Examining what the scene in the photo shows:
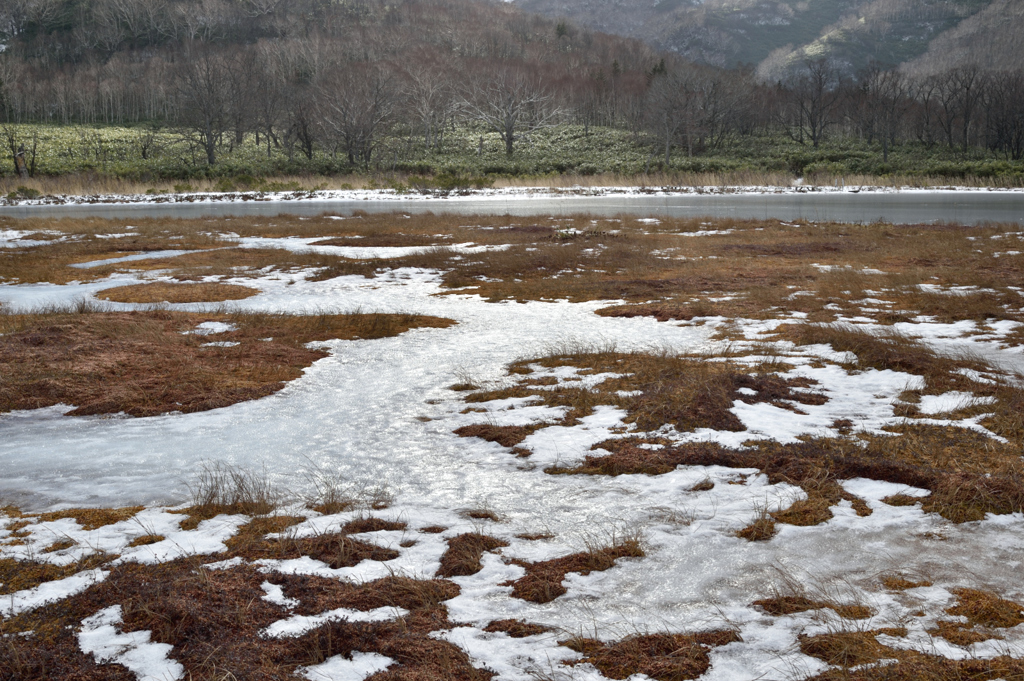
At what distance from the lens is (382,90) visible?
82500 mm

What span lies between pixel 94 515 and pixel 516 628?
3.49 metres

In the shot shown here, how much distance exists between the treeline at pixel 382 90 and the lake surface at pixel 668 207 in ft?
87.5

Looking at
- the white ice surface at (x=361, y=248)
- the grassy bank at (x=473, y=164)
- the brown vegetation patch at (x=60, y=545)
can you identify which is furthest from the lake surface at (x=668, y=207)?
the brown vegetation patch at (x=60, y=545)

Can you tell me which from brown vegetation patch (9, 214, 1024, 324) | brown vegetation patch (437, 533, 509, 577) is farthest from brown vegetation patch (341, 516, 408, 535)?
brown vegetation patch (9, 214, 1024, 324)

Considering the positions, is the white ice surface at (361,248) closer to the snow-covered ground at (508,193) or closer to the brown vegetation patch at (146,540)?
the brown vegetation patch at (146,540)

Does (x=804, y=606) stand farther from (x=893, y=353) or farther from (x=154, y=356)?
(x=154, y=356)

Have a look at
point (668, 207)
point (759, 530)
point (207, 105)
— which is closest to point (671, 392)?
point (759, 530)

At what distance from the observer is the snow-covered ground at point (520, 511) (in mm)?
3654

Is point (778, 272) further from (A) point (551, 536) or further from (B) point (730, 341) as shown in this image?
(A) point (551, 536)

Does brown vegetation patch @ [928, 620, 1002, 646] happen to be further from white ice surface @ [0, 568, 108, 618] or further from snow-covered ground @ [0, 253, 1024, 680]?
white ice surface @ [0, 568, 108, 618]

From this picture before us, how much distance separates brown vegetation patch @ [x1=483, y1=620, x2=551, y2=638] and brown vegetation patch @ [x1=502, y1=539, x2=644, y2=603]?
0.92 feet

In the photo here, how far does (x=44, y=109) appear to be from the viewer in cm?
10450

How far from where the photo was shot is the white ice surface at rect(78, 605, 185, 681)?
3.31 meters

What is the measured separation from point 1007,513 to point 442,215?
1240 inches
